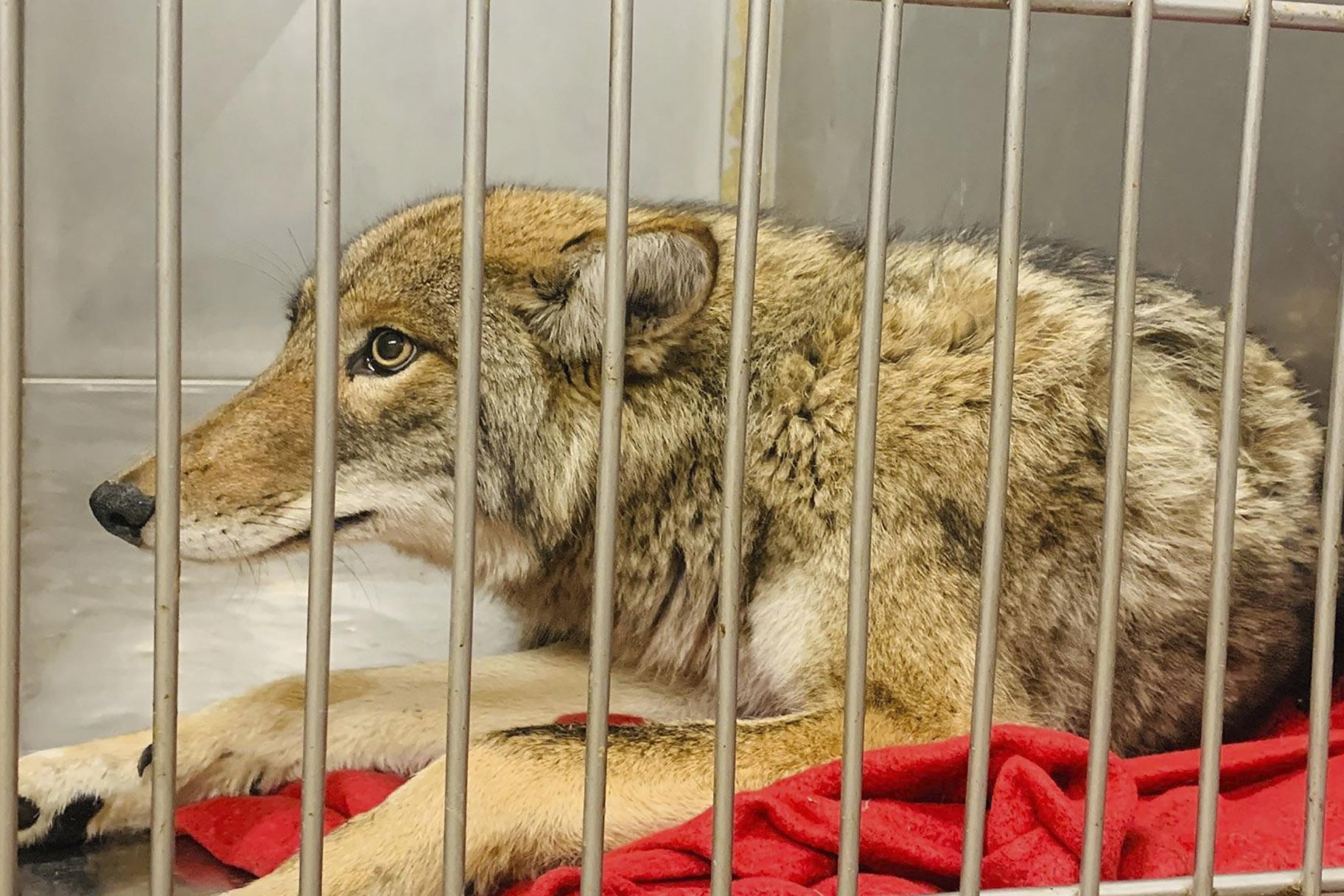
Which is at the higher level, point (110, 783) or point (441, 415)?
point (441, 415)

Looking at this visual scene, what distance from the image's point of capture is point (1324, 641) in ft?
3.68

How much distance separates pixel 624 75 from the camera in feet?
3.11

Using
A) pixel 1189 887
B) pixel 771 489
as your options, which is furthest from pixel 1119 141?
pixel 1189 887

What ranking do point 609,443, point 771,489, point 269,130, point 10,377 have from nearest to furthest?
point 10,377 < point 609,443 < point 771,489 < point 269,130

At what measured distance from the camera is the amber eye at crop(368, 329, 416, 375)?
70.4 inches

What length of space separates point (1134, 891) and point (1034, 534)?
2.04 ft

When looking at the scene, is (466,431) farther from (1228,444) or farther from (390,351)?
(390,351)

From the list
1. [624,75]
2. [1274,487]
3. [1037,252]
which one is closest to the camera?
[624,75]

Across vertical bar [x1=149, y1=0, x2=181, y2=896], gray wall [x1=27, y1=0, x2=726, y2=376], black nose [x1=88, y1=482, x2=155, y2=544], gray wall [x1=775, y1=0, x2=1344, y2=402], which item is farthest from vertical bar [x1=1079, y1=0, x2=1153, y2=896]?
gray wall [x1=27, y1=0, x2=726, y2=376]

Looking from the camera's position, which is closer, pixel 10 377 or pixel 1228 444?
pixel 10 377

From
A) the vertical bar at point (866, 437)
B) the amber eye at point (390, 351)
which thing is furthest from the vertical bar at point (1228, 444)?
the amber eye at point (390, 351)

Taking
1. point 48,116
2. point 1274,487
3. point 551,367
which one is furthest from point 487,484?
point 48,116

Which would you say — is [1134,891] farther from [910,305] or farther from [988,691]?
[910,305]

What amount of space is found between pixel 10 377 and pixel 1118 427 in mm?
942
